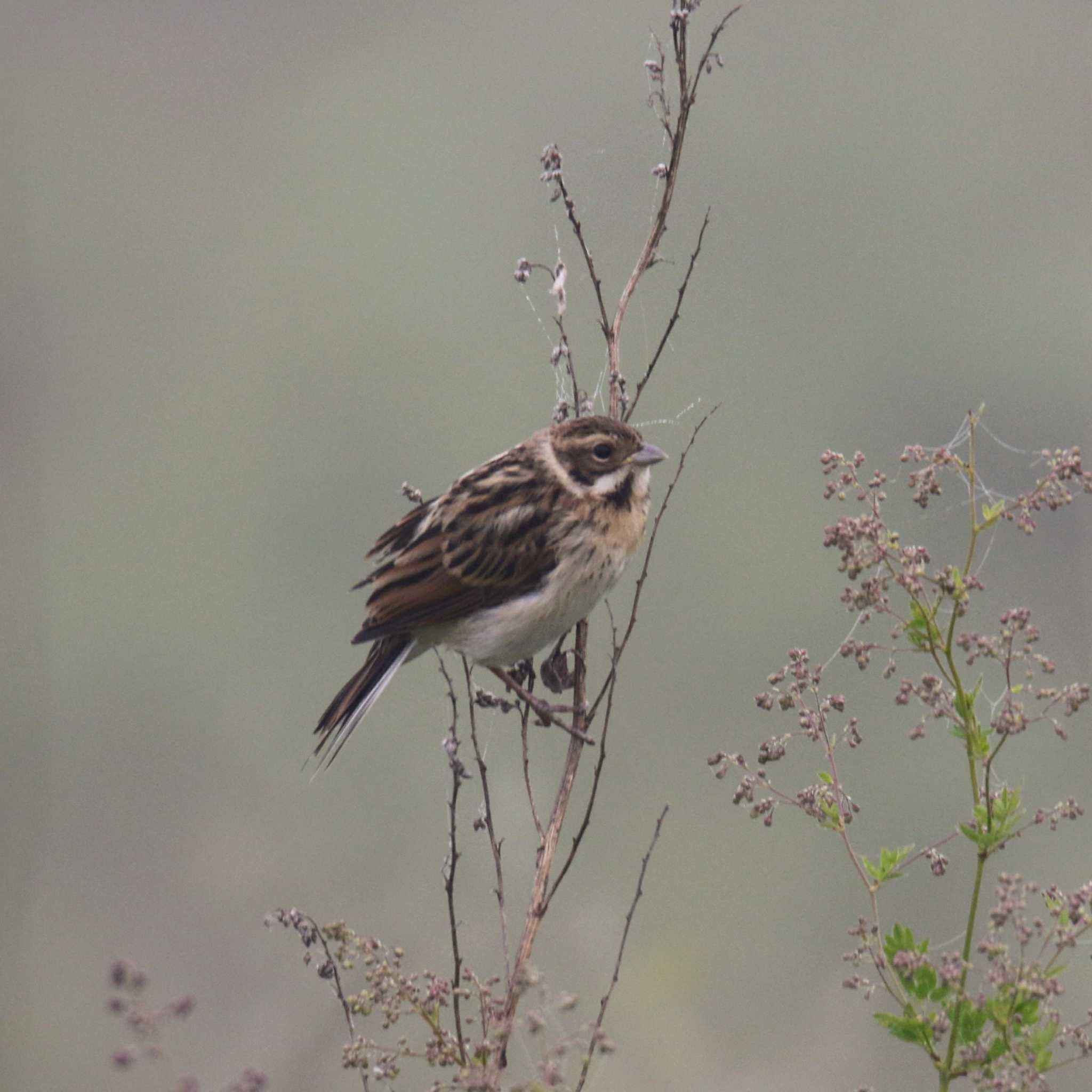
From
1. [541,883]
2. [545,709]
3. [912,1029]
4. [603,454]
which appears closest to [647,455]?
[603,454]

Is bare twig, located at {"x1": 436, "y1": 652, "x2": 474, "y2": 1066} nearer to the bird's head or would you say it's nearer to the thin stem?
the thin stem

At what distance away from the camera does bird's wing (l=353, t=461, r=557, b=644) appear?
4543 millimetres

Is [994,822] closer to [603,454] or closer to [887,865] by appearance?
[887,865]

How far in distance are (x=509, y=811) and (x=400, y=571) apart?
4.37 ft

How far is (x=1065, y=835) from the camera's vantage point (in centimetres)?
829

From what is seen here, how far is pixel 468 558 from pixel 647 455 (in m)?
0.61

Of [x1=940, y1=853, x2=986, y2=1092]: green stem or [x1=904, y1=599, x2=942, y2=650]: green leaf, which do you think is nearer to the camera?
[x1=940, y1=853, x2=986, y2=1092]: green stem

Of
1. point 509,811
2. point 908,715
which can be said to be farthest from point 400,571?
point 908,715

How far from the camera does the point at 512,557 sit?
4609mm

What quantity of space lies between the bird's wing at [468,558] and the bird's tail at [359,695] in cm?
13

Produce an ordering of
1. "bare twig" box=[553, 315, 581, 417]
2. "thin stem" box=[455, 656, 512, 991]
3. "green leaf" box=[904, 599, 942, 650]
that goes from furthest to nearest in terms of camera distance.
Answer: "bare twig" box=[553, 315, 581, 417] < "thin stem" box=[455, 656, 512, 991] < "green leaf" box=[904, 599, 942, 650]

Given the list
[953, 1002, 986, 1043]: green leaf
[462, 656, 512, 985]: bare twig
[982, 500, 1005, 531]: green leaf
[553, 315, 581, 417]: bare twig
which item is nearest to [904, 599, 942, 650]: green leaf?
[982, 500, 1005, 531]: green leaf

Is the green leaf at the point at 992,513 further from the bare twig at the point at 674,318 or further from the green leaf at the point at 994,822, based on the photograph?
the bare twig at the point at 674,318

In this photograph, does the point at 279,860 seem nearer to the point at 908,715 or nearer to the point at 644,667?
the point at 644,667
